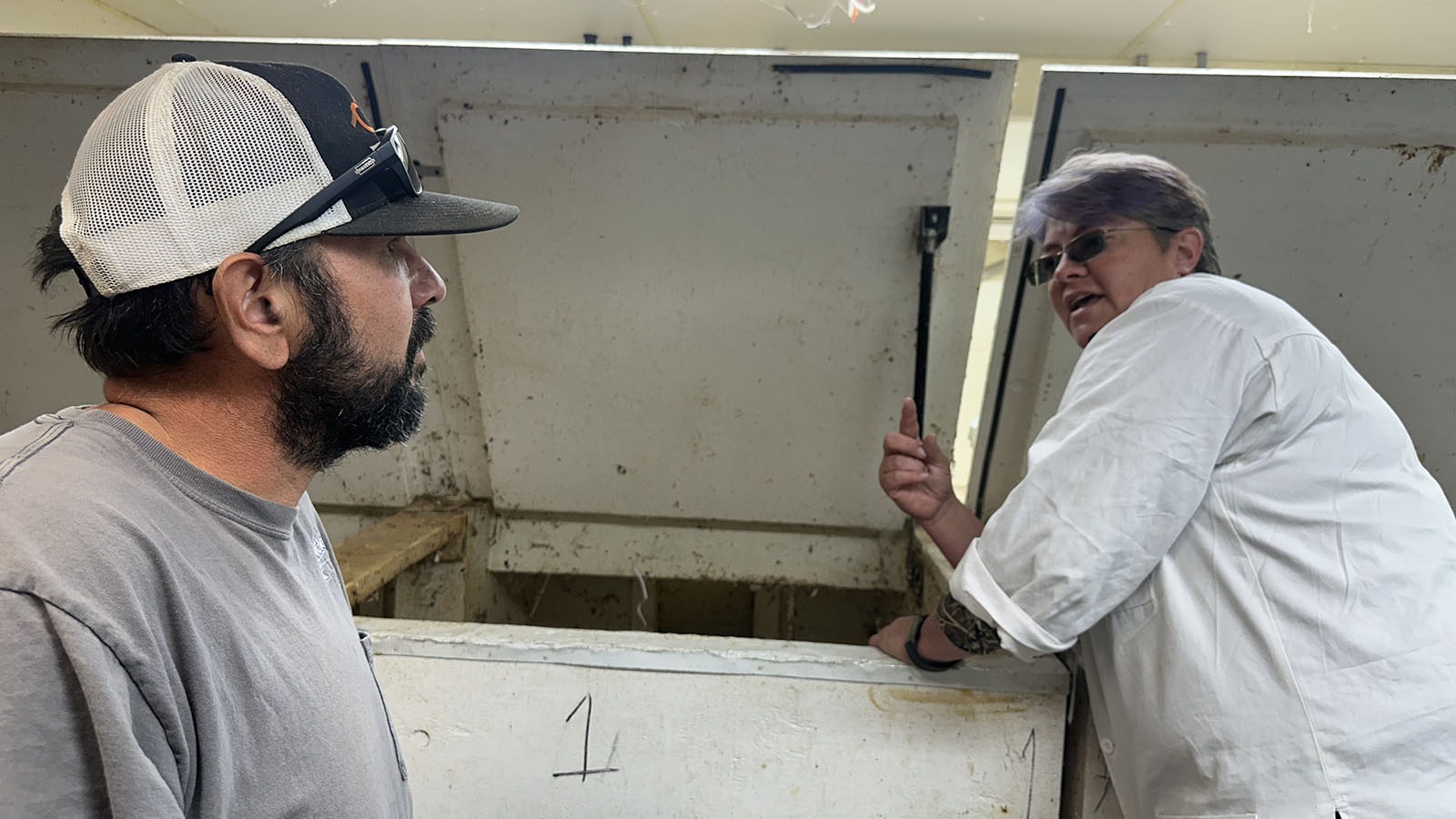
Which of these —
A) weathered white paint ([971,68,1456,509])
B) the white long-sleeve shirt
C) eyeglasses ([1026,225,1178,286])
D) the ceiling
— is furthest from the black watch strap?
the ceiling

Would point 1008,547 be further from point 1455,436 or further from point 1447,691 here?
point 1455,436

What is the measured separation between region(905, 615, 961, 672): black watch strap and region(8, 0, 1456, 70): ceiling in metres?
1.07

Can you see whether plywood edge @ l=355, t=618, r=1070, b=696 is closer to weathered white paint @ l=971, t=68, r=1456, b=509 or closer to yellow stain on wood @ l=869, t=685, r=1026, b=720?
yellow stain on wood @ l=869, t=685, r=1026, b=720

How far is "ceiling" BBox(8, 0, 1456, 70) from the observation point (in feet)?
4.28

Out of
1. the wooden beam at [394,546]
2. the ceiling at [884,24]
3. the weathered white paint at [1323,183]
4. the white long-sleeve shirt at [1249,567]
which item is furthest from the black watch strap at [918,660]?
the ceiling at [884,24]

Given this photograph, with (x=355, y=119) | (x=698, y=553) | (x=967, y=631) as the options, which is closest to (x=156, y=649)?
(x=355, y=119)

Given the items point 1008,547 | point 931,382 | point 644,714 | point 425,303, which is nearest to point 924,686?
point 1008,547

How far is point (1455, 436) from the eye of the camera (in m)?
1.44

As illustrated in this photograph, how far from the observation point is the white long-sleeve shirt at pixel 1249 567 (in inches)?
32.0

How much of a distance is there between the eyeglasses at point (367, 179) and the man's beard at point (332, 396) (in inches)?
2.4

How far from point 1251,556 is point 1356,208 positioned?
0.80 m

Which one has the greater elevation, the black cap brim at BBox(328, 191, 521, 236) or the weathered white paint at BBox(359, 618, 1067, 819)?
the black cap brim at BBox(328, 191, 521, 236)

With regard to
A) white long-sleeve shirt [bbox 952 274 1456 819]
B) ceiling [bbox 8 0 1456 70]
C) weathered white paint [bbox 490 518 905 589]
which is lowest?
weathered white paint [bbox 490 518 905 589]

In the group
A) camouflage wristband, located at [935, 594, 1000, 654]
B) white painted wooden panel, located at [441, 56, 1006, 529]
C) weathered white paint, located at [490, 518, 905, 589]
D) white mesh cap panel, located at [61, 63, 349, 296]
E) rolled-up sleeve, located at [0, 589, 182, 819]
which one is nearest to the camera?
rolled-up sleeve, located at [0, 589, 182, 819]
